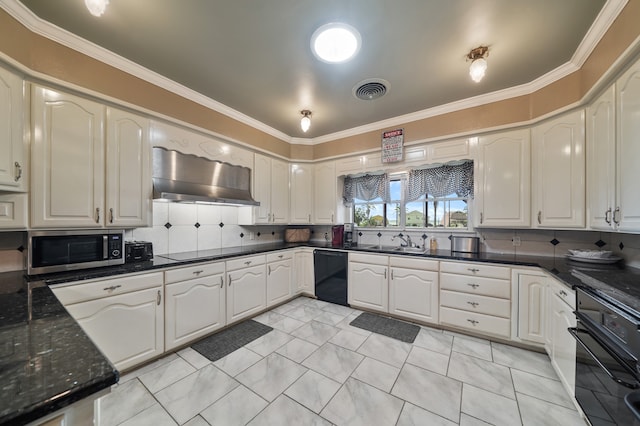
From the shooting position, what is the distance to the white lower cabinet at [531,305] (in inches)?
83.1

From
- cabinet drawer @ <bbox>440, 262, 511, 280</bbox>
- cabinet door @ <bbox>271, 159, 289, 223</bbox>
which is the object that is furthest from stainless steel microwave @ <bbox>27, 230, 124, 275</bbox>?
cabinet drawer @ <bbox>440, 262, 511, 280</bbox>

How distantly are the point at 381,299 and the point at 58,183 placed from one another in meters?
3.26

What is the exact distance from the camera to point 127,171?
6.82 ft

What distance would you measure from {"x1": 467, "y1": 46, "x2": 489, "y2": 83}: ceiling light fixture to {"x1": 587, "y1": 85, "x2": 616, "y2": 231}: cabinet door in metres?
0.85

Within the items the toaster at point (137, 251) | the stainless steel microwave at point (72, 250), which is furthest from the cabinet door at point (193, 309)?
the stainless steel microwave at point (72, 250)

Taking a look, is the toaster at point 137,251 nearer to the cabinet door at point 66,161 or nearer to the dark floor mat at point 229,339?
the cabinet door at point 66,161

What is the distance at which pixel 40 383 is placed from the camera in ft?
1.94

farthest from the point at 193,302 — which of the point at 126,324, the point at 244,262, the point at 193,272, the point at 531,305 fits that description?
the point at 531,305

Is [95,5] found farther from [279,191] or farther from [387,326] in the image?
[387,326]

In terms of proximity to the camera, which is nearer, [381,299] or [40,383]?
[40,383]

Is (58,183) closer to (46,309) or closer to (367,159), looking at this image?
(46,309)

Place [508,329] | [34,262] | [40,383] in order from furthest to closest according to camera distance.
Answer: [508,329], [34,262], [40,383]

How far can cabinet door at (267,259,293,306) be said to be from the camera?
124 inches

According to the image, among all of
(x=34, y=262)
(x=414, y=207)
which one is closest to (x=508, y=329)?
(x=414, y=207)
